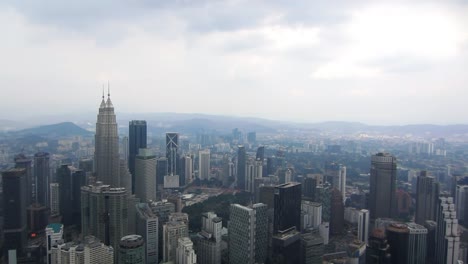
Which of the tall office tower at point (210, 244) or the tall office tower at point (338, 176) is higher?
the tall office tower at point (338, 176)

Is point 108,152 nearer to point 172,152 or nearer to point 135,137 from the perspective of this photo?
point 135,137

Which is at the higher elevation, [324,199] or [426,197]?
[426,197]

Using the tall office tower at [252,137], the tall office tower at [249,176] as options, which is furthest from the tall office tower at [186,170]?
the tall office tower at [252,137]

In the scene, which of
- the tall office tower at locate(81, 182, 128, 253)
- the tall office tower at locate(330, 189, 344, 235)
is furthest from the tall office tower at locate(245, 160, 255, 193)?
the tall office tower at locate(81, 182, 128, 253)

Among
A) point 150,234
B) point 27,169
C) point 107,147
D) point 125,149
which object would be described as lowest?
point 150,234

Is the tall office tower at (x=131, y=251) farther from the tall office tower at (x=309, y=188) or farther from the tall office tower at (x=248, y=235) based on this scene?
the tall office tower at (x=309, y=188)

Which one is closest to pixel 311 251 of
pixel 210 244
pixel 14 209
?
pixel 210 244
